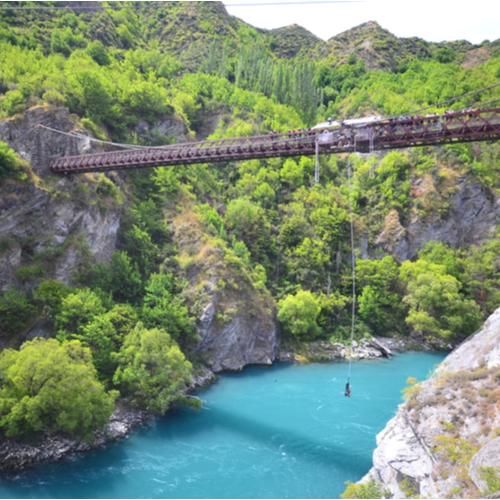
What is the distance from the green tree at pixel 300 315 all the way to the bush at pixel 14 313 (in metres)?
17.3

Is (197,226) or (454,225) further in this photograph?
(454,225)

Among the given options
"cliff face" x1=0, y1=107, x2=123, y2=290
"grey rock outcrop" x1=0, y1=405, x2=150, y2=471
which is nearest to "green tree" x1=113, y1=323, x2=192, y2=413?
"grey rock outcrop" x1=0, y1=405, x2=150, y2=471

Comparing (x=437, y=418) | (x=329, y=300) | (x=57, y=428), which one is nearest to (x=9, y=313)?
(x=57, y=428)

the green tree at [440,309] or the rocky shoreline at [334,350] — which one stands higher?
the green tree at [440,309]

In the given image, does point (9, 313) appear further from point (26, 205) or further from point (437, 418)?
point (437, 418)

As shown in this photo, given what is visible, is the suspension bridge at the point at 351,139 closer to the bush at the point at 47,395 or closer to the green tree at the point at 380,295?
the bush at the point at 47,395

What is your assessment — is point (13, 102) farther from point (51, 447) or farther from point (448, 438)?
point (448, 438)

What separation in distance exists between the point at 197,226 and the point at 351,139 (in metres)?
17.0

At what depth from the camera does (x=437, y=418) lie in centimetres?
1230

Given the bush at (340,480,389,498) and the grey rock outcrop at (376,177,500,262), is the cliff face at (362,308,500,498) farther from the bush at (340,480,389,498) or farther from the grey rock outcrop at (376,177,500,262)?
the grey rock outcrop at (376,177,500,262)

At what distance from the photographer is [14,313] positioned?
2123 cm

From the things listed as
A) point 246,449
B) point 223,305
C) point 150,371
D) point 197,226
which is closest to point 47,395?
point 150,371

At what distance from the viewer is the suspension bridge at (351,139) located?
17.3 meters

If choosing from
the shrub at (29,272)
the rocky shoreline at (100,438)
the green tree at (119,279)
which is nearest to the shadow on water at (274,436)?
the rocky shoreline at (100,438)
